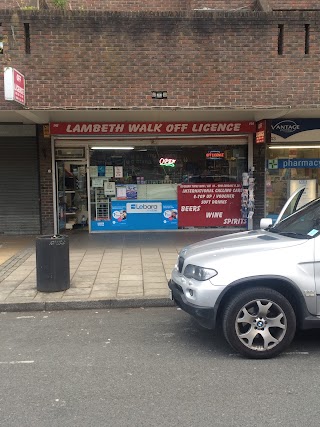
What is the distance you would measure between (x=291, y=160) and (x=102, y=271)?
670 centimetres

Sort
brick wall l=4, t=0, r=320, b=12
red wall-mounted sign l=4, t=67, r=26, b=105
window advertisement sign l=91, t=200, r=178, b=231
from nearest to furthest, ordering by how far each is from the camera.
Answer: red wall-mounted sign l=4, t=67, r=26, b=105 < brick wall l=4, t=0, r=320, b=12 < window advertisement sign l=91, t=200, r=178, b=231

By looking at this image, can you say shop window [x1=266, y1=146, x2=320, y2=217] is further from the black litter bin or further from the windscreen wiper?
the windscreen wiper

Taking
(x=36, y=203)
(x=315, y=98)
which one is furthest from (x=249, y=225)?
(x=36, y=203)

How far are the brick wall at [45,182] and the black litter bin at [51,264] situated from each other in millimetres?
5192

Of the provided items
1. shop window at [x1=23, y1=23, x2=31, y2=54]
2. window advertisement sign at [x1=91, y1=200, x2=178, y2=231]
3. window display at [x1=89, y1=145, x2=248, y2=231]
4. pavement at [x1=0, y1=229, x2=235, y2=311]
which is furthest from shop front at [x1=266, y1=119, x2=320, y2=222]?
shop window at [x1=23, y1=23, x2=31, y2=54]

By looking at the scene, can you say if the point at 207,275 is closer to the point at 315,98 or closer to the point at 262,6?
the point at 315,98

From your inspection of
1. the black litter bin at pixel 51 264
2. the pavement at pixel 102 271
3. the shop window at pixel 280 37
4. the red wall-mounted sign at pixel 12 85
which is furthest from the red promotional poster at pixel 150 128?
the black litter bin at pixel 51 264

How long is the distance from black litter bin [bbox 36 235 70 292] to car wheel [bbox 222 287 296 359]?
3124 millimetres

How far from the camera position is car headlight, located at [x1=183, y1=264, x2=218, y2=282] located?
421 centimetres

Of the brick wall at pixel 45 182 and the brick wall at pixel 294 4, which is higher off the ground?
the brick wall at pixel 294 4

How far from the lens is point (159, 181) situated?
12.0 meters

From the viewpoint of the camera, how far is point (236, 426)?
303 cm

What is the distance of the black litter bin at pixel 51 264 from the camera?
253 inches

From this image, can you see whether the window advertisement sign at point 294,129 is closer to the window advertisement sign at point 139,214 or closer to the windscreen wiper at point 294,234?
the window advertisement sign at point 139,214
